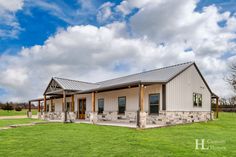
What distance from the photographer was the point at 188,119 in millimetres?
17625

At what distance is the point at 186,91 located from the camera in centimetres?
1791

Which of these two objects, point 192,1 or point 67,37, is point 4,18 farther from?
point 192,1

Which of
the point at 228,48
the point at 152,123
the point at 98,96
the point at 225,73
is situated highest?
the point at 228,48

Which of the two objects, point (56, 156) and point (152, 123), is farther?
point (152, 123)

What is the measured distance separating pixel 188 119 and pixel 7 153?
13880mm

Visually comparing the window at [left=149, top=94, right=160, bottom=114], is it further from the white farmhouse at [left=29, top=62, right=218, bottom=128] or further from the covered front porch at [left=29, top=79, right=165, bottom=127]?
the covered front porch at [left=29, top=79, right=165, bottom=127]

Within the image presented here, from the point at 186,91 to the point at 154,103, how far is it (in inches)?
125

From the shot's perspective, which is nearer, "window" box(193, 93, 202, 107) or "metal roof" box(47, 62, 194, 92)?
"metal roof" box(47, 62, 194, 92)

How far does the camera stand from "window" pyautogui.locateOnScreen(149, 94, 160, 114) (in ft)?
53.7

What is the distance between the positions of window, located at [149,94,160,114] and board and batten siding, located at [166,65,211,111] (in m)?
0.79

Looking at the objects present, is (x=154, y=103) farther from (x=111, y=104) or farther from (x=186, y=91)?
(x=111, y=104)

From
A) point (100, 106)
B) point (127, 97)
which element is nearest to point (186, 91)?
point (127, 97)

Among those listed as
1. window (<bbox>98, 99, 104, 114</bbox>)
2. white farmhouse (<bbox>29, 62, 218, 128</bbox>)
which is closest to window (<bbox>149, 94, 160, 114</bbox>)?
white farmhouse (<bbox>29, 62, 218, 128</bbox>)

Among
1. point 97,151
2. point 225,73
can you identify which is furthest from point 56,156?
point 225,73
